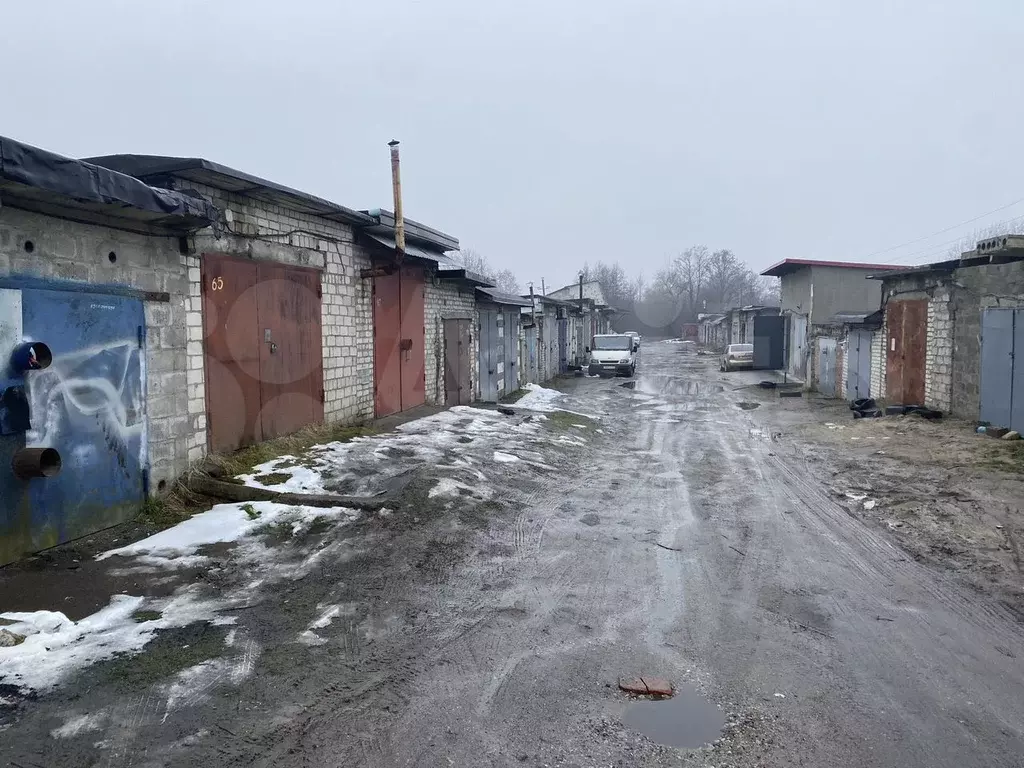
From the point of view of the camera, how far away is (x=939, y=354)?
1593cm

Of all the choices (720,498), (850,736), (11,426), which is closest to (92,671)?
(11,426)

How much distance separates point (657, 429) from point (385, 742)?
13.2 m

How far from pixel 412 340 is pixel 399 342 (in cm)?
70

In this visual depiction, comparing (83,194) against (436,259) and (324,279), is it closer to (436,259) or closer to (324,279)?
(324,279)

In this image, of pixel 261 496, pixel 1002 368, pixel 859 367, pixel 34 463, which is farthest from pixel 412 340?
pixel 859 367

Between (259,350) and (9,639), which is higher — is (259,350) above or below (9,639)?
above

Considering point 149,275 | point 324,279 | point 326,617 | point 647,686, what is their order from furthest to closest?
point 324,279
point 149,275
point 326,617
point 647,686

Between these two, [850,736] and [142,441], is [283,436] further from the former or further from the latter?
[850,736]

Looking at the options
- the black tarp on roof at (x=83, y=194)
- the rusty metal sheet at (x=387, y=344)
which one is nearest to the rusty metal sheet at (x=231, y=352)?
the black tarp on roof at (x=83, y=194)

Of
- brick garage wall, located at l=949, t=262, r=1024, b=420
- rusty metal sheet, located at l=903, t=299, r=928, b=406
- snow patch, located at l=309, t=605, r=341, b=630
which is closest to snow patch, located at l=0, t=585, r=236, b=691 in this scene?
snow patch, located at l=309, t=605, r=341, b=630

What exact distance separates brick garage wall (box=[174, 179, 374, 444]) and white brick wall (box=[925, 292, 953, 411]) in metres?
12.4

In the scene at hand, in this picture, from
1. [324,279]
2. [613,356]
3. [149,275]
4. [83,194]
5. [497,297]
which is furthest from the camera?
[613,356]

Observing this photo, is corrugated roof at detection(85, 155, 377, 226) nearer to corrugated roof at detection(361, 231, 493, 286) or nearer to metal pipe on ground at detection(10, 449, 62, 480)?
corrugated roof at detection(361, 231, 493, 286)

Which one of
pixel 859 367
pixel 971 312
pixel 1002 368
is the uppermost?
pixel 971 312
